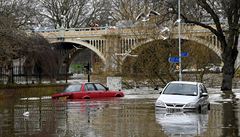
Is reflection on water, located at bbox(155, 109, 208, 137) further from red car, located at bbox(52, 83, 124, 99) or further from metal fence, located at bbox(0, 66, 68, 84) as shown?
metal fence, located at bbox(0, 66, 68, 84)

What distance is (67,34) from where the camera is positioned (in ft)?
288

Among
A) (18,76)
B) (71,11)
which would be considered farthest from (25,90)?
(71,11)

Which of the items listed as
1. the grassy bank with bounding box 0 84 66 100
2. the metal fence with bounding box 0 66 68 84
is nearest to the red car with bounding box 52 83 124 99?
the grassy bank with bounding box 0 84 66 100

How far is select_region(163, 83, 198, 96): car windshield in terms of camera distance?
24438 millimetres

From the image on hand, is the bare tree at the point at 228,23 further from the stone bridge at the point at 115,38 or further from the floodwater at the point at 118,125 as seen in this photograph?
the floodwater at the point at 118,125

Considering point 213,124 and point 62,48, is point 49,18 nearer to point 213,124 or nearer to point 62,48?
point 62,48

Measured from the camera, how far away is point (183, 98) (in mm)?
23641

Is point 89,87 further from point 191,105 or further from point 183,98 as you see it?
point 191,105

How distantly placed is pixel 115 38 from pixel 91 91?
137ft

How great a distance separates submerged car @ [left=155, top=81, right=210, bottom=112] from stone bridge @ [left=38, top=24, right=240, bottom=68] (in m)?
24.9

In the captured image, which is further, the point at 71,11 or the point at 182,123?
the point at 71,11

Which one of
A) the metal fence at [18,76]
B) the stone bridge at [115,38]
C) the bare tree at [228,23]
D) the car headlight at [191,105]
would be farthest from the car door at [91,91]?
the stone bridge at [115,38]

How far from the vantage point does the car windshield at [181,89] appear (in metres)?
24.4

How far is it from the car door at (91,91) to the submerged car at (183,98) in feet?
32.6
